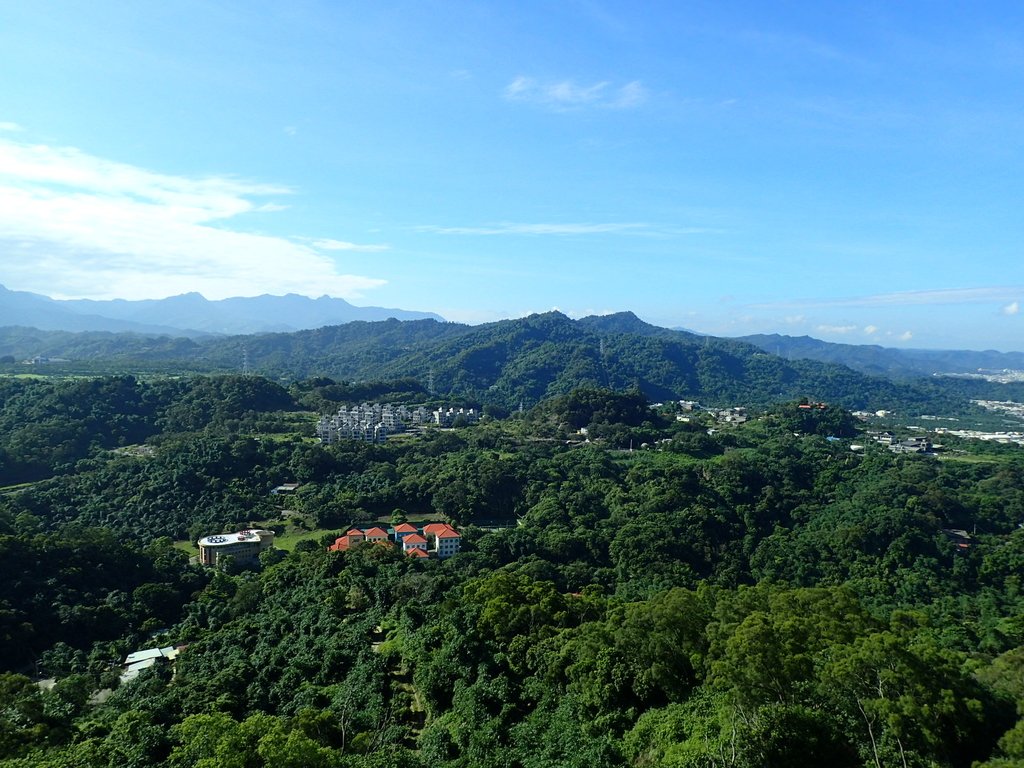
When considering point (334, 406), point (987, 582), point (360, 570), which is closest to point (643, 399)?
point (334, 406)

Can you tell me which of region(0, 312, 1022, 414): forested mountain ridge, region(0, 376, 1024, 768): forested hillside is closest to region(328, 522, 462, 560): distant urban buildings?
region(0, 376, 1024, 768): forested hillside

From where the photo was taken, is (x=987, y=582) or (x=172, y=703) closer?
(x=172, y=703)

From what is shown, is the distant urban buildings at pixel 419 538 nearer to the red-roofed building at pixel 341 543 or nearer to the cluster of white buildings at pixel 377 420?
the red-roofed building at pixel 341 543

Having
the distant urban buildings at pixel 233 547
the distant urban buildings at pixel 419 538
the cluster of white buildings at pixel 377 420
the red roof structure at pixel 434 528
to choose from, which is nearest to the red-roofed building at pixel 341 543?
the distant urban buildings at pixel 419 538

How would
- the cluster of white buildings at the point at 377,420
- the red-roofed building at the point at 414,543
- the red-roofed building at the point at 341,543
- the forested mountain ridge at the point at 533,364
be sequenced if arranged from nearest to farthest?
the red-roofed building at the point at 341,543
the red-roofed building at the point at 414,543
the cluster of white buildings at the point at 377,420
the forested mountain ridge at the point at 533,364

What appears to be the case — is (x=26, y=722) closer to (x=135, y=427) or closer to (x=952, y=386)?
(x=135, y=427)

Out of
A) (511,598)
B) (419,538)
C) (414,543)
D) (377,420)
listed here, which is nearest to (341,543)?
(414,543)

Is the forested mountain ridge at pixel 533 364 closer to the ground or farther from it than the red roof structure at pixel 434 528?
farther from it
